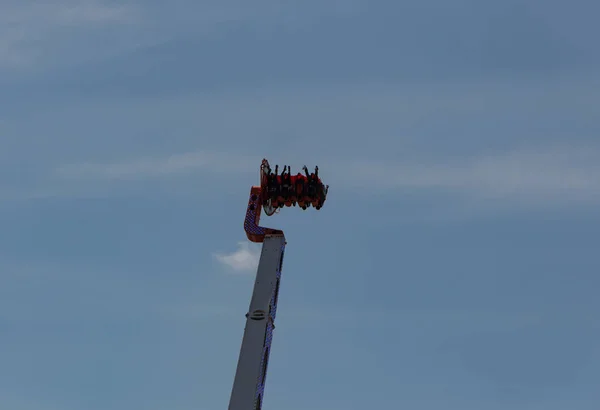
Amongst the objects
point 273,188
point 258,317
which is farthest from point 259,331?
point 273,188

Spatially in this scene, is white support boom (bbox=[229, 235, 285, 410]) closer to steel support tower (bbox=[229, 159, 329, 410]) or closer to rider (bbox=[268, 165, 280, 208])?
steel support tower (bbox=[229, 159, 329, 410])

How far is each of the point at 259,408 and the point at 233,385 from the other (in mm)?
1209

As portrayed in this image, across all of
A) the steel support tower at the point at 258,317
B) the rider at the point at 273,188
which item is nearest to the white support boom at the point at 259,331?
the steel support tower at the point at 258,317

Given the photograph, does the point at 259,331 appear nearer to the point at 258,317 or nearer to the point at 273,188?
the point at 258,317

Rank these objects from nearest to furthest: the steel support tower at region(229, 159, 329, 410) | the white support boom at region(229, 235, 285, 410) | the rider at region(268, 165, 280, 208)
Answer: the white support boom at region(229, 235, 285, 410), the steel support tower at region(229, 159, 329, 410), the rider at region(268, 165, 280, 208)

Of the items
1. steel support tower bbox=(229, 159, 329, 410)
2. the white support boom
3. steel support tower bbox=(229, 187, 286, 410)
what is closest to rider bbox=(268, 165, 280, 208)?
steel support tower bbox=(229, 159, 329, 410)

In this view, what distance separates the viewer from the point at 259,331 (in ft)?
89.5

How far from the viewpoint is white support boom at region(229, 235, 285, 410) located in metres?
25.8

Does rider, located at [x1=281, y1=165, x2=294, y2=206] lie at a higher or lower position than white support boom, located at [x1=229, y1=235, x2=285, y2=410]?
higher

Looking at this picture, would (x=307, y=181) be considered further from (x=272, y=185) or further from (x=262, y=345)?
(x=262, y=345)

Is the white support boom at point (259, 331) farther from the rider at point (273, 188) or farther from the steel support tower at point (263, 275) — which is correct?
the rider at point (273, 188)

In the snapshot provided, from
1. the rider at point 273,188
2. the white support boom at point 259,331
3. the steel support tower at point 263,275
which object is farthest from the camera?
the rider at point 273,188

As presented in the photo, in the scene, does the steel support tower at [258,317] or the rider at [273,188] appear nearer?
the steel support tower at [258,317]

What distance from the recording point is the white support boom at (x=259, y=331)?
2575 cm
